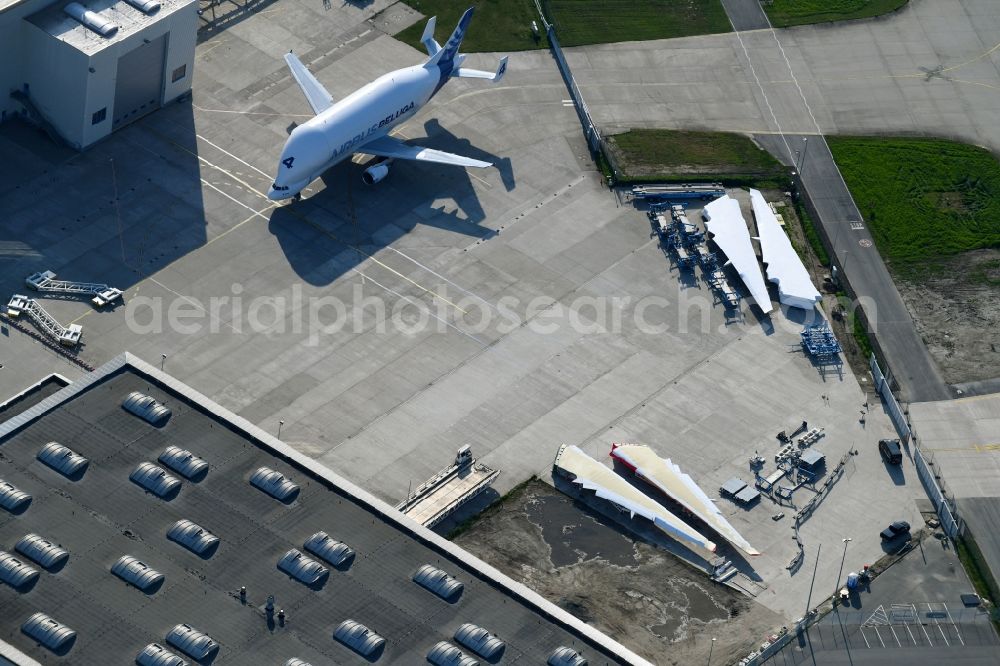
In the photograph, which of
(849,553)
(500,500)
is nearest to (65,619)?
(500,500)

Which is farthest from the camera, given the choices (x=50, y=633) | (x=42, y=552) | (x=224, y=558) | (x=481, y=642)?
(x=224, y=558)

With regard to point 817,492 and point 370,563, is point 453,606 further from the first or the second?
point 817,492

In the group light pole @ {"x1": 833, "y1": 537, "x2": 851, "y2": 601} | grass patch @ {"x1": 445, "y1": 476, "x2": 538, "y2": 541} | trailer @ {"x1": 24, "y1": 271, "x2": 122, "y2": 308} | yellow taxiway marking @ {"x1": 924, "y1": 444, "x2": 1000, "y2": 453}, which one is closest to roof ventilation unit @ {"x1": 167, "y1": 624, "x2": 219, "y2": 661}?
grass patch @ {"x1": 445, "y1": 476, "x2": 538, "y2": 541}

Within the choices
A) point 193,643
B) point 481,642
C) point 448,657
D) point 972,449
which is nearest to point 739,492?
point 972,449

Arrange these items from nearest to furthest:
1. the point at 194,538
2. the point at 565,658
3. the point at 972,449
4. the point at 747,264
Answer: the point at 565,658
the point at 194,538
the point at 972,449
the point at 747,264

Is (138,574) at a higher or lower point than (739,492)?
higher

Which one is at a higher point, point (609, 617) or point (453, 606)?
point (453, 606)

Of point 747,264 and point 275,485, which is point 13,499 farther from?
point 747,264

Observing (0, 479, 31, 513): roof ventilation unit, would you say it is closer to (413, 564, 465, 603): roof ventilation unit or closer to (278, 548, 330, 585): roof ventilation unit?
(278, 548, 330, 585): roof ventilation unit

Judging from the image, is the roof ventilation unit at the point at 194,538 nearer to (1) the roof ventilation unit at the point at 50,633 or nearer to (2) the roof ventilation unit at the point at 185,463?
(2) the roof ventilation unit at the point at 185,463
